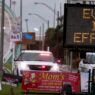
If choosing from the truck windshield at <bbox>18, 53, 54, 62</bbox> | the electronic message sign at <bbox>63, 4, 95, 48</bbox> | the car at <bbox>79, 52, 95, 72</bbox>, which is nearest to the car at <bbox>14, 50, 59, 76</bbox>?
the truck windshield at <bbox>18, 53, 54, 62</bbox>

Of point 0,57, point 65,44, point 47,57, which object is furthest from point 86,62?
point 65,44

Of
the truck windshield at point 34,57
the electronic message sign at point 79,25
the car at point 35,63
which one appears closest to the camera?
the electronic message sign at point 79,25

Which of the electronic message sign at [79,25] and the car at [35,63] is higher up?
the electronic message sign at [79,25]

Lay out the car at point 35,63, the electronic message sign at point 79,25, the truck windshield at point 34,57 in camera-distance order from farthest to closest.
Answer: the truck windshield at point 34,57 → the car at point 35,63 → the electronic message sign at point 79,25

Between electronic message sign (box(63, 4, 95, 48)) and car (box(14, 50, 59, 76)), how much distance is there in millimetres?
10600

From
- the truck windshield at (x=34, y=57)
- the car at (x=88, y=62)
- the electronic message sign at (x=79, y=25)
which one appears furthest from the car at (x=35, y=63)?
the electronic message sign at (x=79, y=25)

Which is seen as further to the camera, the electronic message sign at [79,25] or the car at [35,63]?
the car at [35,63]

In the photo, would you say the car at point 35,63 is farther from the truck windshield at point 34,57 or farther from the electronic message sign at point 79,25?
the electronic message sign at point 79,25

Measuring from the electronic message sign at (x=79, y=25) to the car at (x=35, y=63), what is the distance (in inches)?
417

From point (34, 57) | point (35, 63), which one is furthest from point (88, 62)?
point (35, 63)

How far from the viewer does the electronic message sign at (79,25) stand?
52.9ft

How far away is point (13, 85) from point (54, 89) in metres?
1.69

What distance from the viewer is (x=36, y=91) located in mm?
22250

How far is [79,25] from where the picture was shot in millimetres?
16516
